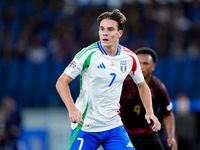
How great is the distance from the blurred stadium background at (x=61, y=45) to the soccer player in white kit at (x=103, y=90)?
6.42 m

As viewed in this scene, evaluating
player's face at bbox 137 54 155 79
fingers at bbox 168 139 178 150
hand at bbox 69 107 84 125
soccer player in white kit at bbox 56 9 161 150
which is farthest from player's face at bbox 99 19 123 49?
fingers at bbox 168 139 178 150

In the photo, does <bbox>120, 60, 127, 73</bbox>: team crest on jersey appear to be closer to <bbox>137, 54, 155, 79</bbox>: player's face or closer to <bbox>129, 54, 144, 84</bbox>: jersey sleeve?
<bbox>129, 54, 144, 84</bbox>: jersey sleeve

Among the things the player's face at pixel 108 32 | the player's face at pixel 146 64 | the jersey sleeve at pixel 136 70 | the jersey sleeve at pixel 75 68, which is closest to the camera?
the jersey sleeve at pixel 75 68

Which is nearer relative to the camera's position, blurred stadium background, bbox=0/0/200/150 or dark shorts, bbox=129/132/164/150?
dark shorts, bbox=129/132/164/150

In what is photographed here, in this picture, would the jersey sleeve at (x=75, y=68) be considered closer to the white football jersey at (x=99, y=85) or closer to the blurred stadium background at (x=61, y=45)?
the white football jersey at (x=99, y=85)

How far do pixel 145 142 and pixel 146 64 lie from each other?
1.17 m

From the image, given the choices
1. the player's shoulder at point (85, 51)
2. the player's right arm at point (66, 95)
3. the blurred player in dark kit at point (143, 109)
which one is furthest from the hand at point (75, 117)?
the blurred player in dark kit at point (143, 109)

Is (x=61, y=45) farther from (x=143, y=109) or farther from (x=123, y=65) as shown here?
(x=123, y=65)

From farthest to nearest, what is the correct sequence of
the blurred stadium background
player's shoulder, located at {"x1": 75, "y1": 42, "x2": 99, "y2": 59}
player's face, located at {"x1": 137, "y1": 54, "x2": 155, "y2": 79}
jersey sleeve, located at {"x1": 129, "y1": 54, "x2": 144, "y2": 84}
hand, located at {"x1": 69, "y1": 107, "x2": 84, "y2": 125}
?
the blurred stadium background → player's face, located at {"x1": 137, "y1": 54, "x2": 155, "y2": 79} → jersey sleeve, located at {"x1": 129, "y1": 54, "x2": 144, "y2": 84} → player's shoulder, located at {"x1": 75, "y1": 42, "x2": 99, "y2": 59} → hand, located at {"x1": 69, "y1": 107, "x2": 84, "y2": 125}

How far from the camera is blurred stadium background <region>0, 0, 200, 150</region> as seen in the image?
1160 cm

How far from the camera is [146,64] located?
5969 mm

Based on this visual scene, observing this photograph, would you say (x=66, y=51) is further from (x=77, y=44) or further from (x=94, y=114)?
(x=94, y=114)

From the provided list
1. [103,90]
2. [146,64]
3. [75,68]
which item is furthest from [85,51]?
[146,64]

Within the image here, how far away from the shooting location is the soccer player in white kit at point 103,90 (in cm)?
451
